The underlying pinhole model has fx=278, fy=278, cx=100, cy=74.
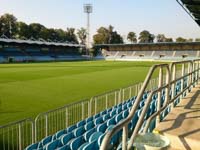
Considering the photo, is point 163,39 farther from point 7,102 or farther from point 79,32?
point 7,102

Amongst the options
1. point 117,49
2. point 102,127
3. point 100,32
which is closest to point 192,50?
point 117,49

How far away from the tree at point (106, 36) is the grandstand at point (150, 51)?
1785 cm

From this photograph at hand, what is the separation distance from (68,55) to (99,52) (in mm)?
14689

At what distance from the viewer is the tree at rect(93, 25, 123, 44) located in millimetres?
111625

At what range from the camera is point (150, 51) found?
85812mm

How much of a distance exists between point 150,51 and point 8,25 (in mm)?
44523

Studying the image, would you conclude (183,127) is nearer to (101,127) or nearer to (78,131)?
(101,127)

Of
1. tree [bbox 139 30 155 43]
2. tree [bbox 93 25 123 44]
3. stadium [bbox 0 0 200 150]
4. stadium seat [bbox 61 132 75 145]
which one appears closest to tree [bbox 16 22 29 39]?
tree [bbox 93 25 123 44]

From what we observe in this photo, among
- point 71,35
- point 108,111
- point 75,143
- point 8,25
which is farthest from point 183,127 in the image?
point 71,35

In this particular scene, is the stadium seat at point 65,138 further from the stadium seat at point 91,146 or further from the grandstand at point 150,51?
the grandstand at point 150,51

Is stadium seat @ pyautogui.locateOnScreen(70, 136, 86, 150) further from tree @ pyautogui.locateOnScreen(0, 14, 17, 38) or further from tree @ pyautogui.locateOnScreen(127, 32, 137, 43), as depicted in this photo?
tree @ pyautogui.locateOnScreen(127, 32, 137, 43)

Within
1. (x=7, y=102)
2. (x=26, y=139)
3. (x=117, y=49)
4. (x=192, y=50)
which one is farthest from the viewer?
(x=117, y=49)

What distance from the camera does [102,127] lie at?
577 cm

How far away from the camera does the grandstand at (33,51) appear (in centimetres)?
6353
